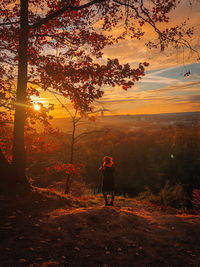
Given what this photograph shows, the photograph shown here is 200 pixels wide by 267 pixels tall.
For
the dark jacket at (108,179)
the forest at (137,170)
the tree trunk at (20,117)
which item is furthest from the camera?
the forest at (137,170)

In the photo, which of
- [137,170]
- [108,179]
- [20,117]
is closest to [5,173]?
[20,117]

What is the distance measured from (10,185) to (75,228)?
11.7 feet

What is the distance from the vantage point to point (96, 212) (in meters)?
6.14

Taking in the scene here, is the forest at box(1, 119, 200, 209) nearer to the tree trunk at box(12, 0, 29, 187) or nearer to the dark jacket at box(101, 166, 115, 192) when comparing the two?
the dark jacket at box(101, 166, 115, 192)

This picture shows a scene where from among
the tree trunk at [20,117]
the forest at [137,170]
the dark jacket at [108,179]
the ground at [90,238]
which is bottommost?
the forest at [137,170]

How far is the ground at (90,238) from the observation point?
11.8 feet

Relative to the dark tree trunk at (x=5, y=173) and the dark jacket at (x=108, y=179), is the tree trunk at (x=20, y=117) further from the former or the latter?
the dark jacket at (x=108, y=179)

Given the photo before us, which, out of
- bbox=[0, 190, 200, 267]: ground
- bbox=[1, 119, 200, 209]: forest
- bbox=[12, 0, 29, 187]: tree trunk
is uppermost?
bbox=[12, 0, 29, 187]: tree trunk

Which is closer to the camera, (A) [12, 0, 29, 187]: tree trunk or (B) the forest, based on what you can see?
(A) [12, 0, 29, 187]: tree trunk

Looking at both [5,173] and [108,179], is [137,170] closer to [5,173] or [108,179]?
[108,179]

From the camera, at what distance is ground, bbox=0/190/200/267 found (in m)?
3.59

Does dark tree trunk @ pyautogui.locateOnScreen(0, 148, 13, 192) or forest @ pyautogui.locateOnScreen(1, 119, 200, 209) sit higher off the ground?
dark tree trunk @ pyautogui.locateOnScreen(0, 148, 13, 192)

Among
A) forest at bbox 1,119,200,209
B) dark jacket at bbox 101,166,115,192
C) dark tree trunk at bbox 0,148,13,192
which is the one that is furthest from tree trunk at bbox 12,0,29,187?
forest at bbox 1,119,200,209

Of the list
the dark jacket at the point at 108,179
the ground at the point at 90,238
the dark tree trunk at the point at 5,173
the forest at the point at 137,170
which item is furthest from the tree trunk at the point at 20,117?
the forest at the point at 137,170
